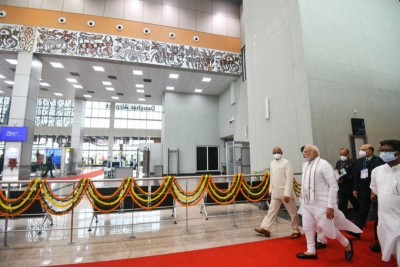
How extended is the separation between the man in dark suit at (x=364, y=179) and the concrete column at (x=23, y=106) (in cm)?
1299

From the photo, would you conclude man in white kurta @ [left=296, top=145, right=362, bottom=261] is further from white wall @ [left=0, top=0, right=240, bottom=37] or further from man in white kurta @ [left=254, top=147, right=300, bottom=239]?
white wall @ [left=0, top=0, right=240, bottom=37]

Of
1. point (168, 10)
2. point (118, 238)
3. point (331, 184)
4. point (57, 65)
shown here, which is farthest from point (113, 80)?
point (331, 184)

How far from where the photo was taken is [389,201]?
7.82 ft

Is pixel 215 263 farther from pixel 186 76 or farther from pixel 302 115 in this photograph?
pixel 186 76

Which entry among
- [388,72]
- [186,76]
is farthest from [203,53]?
[388,72]

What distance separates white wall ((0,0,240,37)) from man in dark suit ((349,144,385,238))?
12167 millimetres

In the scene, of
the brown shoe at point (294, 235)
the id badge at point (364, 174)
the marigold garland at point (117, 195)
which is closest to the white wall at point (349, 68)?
the id badge at point (364, 174)

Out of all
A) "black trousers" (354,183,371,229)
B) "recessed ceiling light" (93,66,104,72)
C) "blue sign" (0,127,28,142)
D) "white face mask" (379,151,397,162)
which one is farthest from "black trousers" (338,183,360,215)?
"recessed ceiling light" (93,66,104,72)

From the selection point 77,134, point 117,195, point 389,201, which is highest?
point 77,134

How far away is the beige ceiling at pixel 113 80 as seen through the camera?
40.2ft

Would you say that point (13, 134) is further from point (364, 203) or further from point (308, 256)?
point (364, 203)

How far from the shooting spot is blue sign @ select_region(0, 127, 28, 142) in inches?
386

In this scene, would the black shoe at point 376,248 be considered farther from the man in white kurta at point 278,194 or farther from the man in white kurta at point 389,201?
the man in white kurta at point 278,194

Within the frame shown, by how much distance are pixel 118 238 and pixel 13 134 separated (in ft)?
31.3
